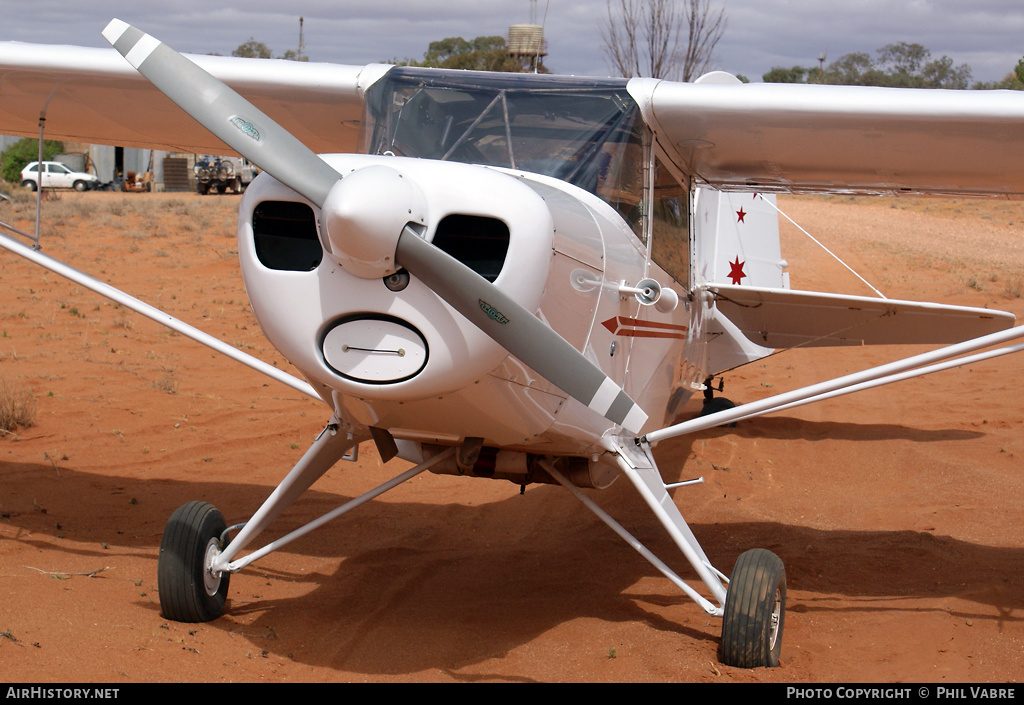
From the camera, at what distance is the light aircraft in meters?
3.30

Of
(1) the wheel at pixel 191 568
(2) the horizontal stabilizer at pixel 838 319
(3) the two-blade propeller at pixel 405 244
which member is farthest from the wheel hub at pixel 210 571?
(2) the horizontal stabilizer at pixel 838 319

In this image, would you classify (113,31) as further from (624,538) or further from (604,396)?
(624,538)

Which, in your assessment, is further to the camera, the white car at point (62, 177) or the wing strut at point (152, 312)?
the white car at point (62, 177)

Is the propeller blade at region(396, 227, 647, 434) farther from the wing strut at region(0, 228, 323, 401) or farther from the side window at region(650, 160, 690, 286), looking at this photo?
the wing strut at region(0, 228, 323, 401)

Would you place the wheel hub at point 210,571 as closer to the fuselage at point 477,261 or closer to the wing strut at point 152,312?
the wing strut at point 152,312

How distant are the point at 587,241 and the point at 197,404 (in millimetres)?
6942

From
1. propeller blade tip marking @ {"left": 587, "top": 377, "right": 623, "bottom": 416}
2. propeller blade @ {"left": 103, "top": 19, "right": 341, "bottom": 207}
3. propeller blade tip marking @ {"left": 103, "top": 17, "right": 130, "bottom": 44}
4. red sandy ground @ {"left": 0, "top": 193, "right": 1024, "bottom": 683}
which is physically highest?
propeller blade tip marking @ {"left": 103, "top": 17, "right": 130, "bottom": 44}

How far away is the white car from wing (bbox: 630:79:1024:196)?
40.0 metres

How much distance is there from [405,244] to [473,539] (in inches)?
163

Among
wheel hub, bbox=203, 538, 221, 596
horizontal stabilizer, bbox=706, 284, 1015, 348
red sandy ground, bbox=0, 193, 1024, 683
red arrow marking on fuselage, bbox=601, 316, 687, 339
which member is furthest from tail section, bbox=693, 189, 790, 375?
wheel hub, bbox=203, 538, 221, 596

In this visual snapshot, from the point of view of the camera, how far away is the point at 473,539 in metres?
6.89

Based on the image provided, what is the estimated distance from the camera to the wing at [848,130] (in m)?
4.98

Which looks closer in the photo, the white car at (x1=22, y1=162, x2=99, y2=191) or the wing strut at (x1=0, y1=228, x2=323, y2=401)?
the wing strut at (x1=0, y1=228, x2=323, y2=401)

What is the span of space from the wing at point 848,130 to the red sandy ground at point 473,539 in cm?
259
